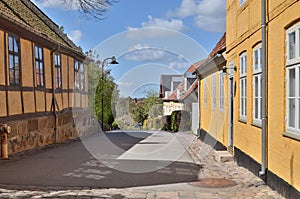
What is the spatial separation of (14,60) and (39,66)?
8.77 feet

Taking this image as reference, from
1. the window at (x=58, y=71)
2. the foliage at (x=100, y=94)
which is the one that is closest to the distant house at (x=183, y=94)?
the foliage at (x=100, y=94)

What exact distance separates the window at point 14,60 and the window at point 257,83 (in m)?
7.86

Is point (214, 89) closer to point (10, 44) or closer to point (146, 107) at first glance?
point (10, 44)

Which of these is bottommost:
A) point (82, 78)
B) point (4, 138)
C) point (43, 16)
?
point (4, 138)

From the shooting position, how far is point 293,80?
6676 millimetres

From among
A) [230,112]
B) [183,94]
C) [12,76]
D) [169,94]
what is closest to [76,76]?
[12,76]

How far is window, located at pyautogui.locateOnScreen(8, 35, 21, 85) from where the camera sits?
1336cm

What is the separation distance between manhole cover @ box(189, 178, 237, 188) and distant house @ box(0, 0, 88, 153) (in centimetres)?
672

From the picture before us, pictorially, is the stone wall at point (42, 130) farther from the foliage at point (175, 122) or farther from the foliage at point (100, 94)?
the foliage at point (175, 122)

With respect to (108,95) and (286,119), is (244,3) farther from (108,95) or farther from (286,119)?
(108,95)

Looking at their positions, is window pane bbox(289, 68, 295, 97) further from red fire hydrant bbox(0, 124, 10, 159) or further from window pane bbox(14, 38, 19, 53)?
window pane bbox(14, 38, 19, 53)

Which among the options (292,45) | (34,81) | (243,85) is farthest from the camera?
(34,81)

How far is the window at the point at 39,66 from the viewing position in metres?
16.1

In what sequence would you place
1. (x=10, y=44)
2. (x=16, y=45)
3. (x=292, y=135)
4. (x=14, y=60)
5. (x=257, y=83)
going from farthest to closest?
1. (x=16, y=45)
2. (x=14, y=60)
3. (x=10, y=44)
4. (x=257, y=83)
5. (x=292, y=135)
